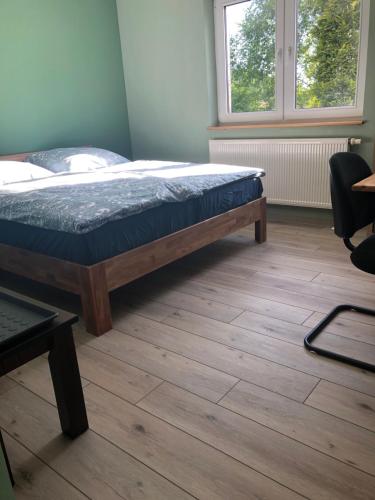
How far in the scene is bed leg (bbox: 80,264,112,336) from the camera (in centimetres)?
197

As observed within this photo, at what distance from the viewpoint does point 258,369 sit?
5.67 ft

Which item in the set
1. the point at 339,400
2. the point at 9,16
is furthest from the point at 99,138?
the point at 339,400

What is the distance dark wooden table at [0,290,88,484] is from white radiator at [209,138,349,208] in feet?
8.83

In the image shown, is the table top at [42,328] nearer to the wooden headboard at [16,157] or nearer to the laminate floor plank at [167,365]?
the laminate floor plank at [167,365]

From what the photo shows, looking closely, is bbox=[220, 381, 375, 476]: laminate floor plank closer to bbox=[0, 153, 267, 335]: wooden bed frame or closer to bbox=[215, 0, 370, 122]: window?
bbox=[0, 153, 267, 335]: wooden bed frame

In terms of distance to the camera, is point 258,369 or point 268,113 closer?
point 258,369

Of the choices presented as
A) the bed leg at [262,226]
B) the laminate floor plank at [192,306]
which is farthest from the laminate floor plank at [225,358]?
the bed leg at [262,226]

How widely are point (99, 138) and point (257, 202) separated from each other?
2089 mm

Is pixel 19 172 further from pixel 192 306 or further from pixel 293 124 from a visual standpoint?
pixel 293 124

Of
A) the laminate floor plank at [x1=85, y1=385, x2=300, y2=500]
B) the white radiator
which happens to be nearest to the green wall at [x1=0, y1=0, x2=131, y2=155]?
the white radiator

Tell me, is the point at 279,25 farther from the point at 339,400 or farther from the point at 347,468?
the point at 347,468

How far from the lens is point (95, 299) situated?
2006mm

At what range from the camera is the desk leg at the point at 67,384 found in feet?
4.34

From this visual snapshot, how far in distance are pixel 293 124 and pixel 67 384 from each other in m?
2.92
